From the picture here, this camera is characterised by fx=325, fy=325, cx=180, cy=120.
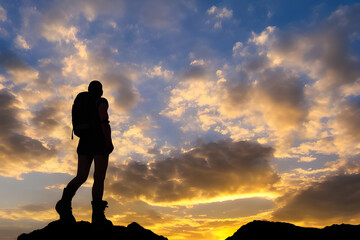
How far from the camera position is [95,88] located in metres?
7.14

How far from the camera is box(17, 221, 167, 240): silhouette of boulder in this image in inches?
233

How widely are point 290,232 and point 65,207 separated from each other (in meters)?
4.42

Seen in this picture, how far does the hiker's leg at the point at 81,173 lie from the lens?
676 centimetres

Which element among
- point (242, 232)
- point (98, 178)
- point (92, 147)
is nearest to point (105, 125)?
point (92, 147)

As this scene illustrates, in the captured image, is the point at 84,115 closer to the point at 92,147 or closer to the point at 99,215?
the point at 92,147

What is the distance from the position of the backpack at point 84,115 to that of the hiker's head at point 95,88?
12 cm

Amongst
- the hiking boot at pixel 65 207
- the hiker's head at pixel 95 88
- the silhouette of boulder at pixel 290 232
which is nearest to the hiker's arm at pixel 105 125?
the hiker's head at pixel 95 88

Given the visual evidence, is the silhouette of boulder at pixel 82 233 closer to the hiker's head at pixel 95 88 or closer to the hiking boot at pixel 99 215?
the hiking boot at pixel 99 215

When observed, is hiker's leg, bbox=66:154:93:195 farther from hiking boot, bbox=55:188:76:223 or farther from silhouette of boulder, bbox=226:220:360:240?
silhouette of boulder, bbox=226:220:360:240

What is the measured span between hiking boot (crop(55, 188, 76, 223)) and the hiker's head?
2136 millimetres

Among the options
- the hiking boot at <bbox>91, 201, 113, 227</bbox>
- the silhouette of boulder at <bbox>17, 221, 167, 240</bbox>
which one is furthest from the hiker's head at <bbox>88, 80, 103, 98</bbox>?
the silhouette of boulder at <bbox>17, 221, 167, 240</bbox>

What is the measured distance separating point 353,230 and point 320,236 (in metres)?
0.61

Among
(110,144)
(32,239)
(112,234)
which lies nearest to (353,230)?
(112,234)

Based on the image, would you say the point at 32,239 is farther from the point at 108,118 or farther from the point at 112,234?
the point at 108,118
